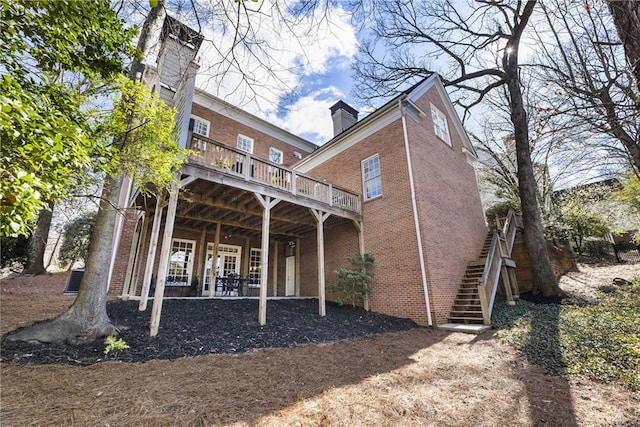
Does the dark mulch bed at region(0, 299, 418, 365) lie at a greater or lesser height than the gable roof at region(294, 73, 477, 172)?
lesser

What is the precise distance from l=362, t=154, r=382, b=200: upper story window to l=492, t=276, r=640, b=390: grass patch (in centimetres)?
534

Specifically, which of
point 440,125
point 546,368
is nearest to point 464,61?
point 440,125

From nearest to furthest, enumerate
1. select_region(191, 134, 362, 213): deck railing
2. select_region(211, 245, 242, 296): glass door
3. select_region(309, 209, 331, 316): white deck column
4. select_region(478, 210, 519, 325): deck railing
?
select_region(191, 134, 362, 213): deck railing, select_region(478, 210, 519, 325): deck railing, select_region(309, 209, 331, 316): white deck column, select_region(211, 245, 242, 296): glass door

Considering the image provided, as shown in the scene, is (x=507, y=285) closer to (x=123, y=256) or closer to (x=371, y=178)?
(x=371, y=178)

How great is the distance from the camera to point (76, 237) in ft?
42.6

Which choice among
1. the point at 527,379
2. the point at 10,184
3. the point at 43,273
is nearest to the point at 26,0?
the point at 10,184

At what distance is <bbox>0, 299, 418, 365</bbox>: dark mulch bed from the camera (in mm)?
3785

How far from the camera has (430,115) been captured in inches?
439

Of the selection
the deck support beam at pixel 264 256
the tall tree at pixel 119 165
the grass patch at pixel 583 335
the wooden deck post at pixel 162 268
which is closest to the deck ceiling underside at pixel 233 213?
the wooden deck post at pixel 162 268

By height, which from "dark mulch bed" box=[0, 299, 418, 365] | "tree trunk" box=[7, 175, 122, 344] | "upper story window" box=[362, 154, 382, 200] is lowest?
"dark mulch bed" box=[0, 299, 418, 365]

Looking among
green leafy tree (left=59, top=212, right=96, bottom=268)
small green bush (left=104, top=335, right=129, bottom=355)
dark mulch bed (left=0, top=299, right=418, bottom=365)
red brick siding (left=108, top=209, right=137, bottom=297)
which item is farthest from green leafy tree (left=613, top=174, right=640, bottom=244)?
green leafy tree (left=59, top=212, right=96, bottom=268)

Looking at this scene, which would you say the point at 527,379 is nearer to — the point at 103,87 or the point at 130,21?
the point at 103,87

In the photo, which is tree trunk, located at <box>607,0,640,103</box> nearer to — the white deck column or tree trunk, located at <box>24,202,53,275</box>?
the white deck column

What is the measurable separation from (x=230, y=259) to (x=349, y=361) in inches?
360
